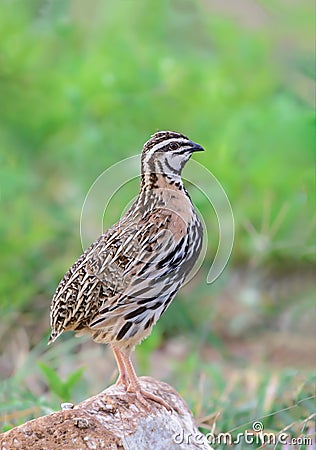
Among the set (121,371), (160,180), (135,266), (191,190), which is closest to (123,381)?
(121,371)

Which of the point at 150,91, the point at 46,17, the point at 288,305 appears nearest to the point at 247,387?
the point at 288,305

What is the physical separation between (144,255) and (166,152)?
40 centimetres

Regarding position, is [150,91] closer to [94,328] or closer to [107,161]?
[107,161]

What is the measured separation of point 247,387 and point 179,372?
0.49 m

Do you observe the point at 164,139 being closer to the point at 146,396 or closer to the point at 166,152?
the point at 166,152

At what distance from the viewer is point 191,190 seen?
681cm

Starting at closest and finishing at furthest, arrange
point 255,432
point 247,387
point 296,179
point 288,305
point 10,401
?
point 255,432, point 10,401, point 247,387, point 296,179, point 288,305

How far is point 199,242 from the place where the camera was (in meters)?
3.60

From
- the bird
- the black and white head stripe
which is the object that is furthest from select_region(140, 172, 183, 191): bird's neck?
the black and white head stripe

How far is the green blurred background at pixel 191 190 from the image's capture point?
653 cm
